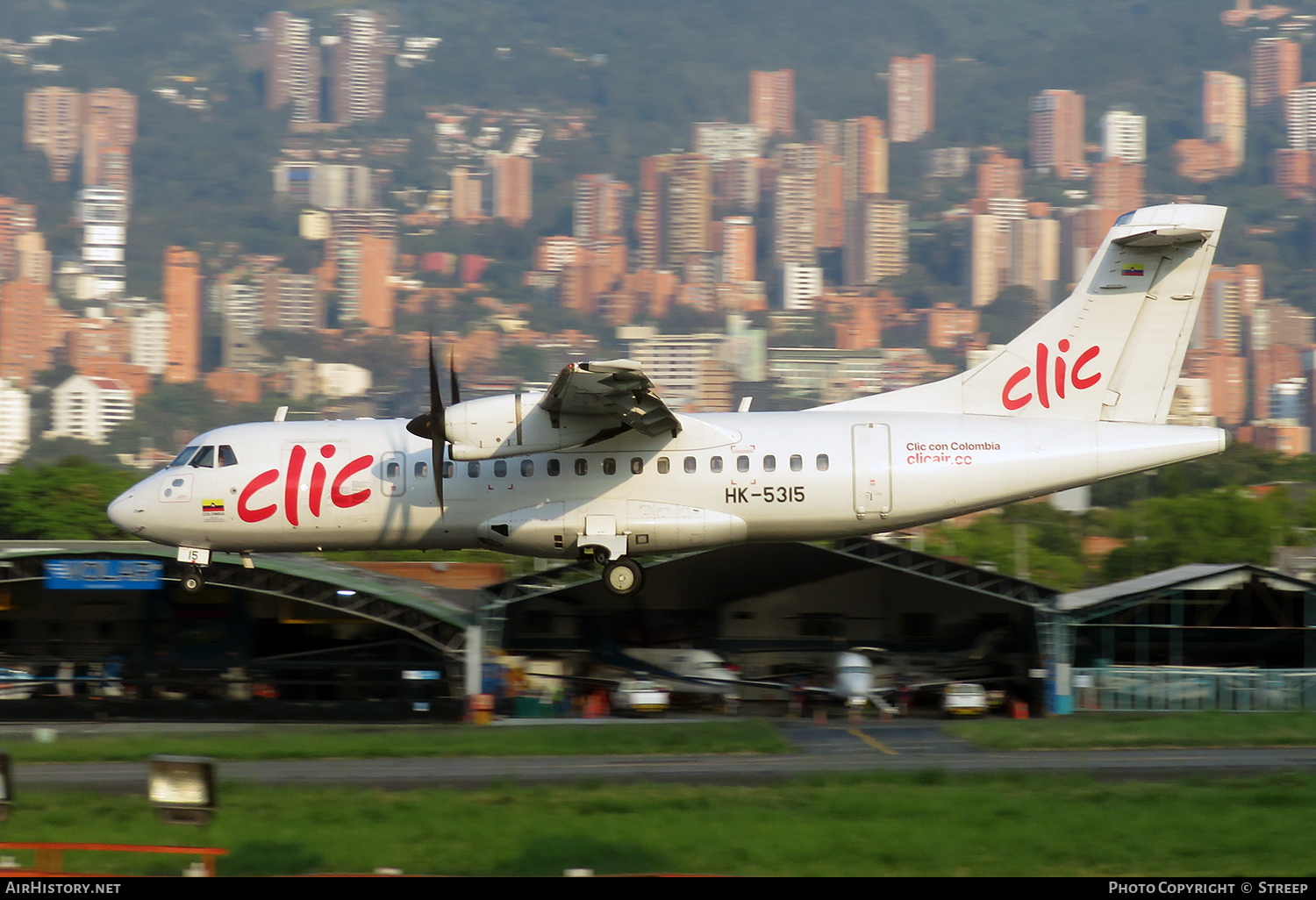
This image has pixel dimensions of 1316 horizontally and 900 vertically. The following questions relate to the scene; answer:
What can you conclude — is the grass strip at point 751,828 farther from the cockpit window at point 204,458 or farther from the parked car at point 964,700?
the parked car at point 964,700

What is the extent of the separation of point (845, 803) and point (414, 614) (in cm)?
1559

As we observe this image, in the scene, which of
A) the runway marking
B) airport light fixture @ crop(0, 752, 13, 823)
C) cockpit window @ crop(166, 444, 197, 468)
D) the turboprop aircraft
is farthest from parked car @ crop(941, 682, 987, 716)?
airport light fixture @ crop(0, 752, 13, 823)

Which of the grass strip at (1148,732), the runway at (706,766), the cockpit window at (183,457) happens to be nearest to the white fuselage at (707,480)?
the cockpit window at (183,457)

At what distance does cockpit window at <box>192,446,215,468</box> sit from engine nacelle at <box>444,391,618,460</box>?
17.6 feet

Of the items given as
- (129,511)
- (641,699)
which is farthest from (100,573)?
(641,699)

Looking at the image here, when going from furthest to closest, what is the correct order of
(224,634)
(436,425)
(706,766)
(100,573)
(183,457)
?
(224,634) → (100,573) → (183,457) → (436,425) → (706,766)

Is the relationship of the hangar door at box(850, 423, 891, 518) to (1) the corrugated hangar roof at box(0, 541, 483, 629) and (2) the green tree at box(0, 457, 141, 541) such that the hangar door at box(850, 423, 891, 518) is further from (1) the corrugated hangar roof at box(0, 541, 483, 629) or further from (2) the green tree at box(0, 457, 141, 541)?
(2) the green tree at box(0, 457, 141, 541)

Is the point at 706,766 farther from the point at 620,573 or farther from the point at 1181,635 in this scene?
the point at 1181,635

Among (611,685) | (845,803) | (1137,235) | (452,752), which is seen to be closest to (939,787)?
(845,803)

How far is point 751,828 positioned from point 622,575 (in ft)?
27.7

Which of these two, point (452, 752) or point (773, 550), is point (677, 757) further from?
point (773, 550)

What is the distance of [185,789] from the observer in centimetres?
1180

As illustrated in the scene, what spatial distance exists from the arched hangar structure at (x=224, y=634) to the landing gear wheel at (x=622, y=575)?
21.9 ft

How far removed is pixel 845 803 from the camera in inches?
654
